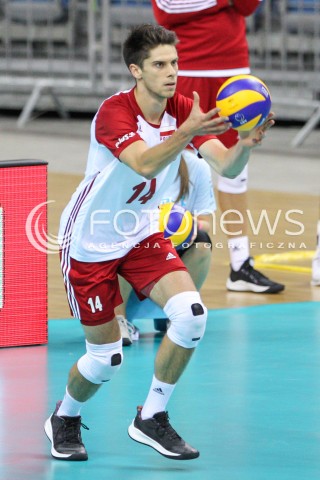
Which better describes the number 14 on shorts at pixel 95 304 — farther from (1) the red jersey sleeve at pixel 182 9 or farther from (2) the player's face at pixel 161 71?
(1) the red jersey sleeve at pixel 182 9

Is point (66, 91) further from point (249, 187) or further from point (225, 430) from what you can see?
point (225, 430)

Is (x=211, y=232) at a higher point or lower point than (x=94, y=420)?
lower

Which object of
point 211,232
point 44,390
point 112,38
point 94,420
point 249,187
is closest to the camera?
point 94,420

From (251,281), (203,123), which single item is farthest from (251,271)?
(203,123)

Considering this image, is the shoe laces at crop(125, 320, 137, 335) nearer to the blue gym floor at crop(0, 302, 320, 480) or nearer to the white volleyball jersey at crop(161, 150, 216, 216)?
the blue gym floor at crop(0, 302, 320, 480)

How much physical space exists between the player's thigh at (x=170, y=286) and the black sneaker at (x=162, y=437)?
0.48 metres

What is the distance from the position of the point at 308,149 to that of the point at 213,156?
8.76 m

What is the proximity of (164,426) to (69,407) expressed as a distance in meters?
0.41

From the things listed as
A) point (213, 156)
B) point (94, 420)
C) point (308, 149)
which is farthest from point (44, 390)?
point (308, 149)

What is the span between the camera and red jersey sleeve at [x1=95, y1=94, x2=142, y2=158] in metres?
5.21

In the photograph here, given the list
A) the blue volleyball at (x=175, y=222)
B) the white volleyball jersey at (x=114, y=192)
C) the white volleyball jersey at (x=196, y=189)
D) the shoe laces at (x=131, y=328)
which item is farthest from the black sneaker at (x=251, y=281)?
the white volleyball jersey at (x=114, y=192)

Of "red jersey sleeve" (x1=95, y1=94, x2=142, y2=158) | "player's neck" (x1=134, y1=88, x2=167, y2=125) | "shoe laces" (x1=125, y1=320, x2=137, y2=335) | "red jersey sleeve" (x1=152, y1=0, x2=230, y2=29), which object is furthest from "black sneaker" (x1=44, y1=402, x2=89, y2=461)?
"red jersey sleeve" (x1=152, y1=0, x2=230, y2=29)

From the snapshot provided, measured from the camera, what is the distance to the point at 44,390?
251 inches

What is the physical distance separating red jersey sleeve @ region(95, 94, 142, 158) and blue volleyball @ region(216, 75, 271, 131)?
1.18 feet
